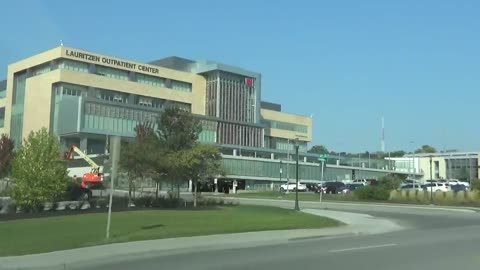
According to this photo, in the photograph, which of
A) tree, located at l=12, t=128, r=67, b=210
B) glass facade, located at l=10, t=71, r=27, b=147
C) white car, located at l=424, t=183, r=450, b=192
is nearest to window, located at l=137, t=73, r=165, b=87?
glass facade, located at l=10, t=71, r=27, b=147

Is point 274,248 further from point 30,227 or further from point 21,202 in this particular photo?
point 21,202

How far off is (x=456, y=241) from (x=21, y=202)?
68.4ft

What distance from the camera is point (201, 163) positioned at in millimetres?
37062

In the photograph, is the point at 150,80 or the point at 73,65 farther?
the point at 150,80

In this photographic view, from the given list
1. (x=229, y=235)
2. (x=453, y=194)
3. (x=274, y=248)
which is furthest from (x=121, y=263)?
(x=453, y=194)

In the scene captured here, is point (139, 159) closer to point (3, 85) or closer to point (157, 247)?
point (157, 247)

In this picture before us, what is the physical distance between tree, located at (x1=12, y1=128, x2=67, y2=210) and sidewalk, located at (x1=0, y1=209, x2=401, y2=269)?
13.7m

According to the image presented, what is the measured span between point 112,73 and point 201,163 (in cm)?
8507

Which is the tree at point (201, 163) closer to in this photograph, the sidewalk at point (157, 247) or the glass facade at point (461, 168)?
the sidewalk at point (157, 247)

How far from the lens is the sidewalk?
44.3ft

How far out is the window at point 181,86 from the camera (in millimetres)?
127562

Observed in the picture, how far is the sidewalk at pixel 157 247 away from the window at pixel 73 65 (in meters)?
96.4

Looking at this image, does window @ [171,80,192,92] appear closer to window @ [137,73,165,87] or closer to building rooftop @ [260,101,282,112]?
window @ [137,73,165,87]

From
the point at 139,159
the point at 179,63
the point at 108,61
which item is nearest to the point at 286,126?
the point at 179,63
